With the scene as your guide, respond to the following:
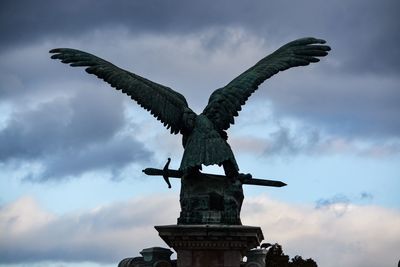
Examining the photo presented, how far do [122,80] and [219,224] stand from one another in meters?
3.92

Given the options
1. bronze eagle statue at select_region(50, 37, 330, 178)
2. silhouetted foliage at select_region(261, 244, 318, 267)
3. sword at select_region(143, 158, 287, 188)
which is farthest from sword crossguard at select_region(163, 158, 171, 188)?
silhouetted foliage at select_region(261, 244, 318, 267)

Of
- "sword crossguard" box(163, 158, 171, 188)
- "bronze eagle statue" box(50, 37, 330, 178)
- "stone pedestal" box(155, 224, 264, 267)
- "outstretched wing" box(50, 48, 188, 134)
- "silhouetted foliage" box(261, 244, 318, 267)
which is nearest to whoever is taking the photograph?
"stone pedestal" box(155, 224, 264, 267)

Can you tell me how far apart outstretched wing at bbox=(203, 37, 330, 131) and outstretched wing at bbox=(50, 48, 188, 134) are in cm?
66

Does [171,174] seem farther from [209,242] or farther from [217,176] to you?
[209,242]

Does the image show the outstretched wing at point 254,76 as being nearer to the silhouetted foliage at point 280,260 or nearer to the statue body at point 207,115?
the statue body at point 207,115

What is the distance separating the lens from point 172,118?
24.2 m

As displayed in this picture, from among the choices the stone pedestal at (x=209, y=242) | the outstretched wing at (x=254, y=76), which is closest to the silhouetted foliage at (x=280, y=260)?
the outstretched wing at (x=254, y=76)

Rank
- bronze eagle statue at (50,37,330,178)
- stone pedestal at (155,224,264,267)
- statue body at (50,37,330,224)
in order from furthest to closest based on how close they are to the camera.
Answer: bronze eagle statue at (50,37,330,178) → statue body at (50,37,330,224) → stone pedestal at (155,224,264,267)

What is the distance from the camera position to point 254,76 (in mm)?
24766

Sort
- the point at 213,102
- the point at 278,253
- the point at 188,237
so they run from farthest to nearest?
the point at 278,253, the point at 213,102, the point at 188,237

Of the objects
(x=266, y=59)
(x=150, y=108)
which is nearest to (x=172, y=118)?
(x=150, y=108)

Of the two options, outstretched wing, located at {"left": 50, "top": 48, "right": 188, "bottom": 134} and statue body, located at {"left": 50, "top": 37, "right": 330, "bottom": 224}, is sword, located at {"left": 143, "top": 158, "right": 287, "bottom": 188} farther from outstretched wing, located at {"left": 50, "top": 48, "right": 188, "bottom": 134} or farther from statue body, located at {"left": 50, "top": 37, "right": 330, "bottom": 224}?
outstretched wing, located at {"left": 50, "top": 48, "right": 188, "bottom": 134}

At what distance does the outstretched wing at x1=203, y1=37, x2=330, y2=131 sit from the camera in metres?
24.0

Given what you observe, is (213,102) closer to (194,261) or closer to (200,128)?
(200,128)
